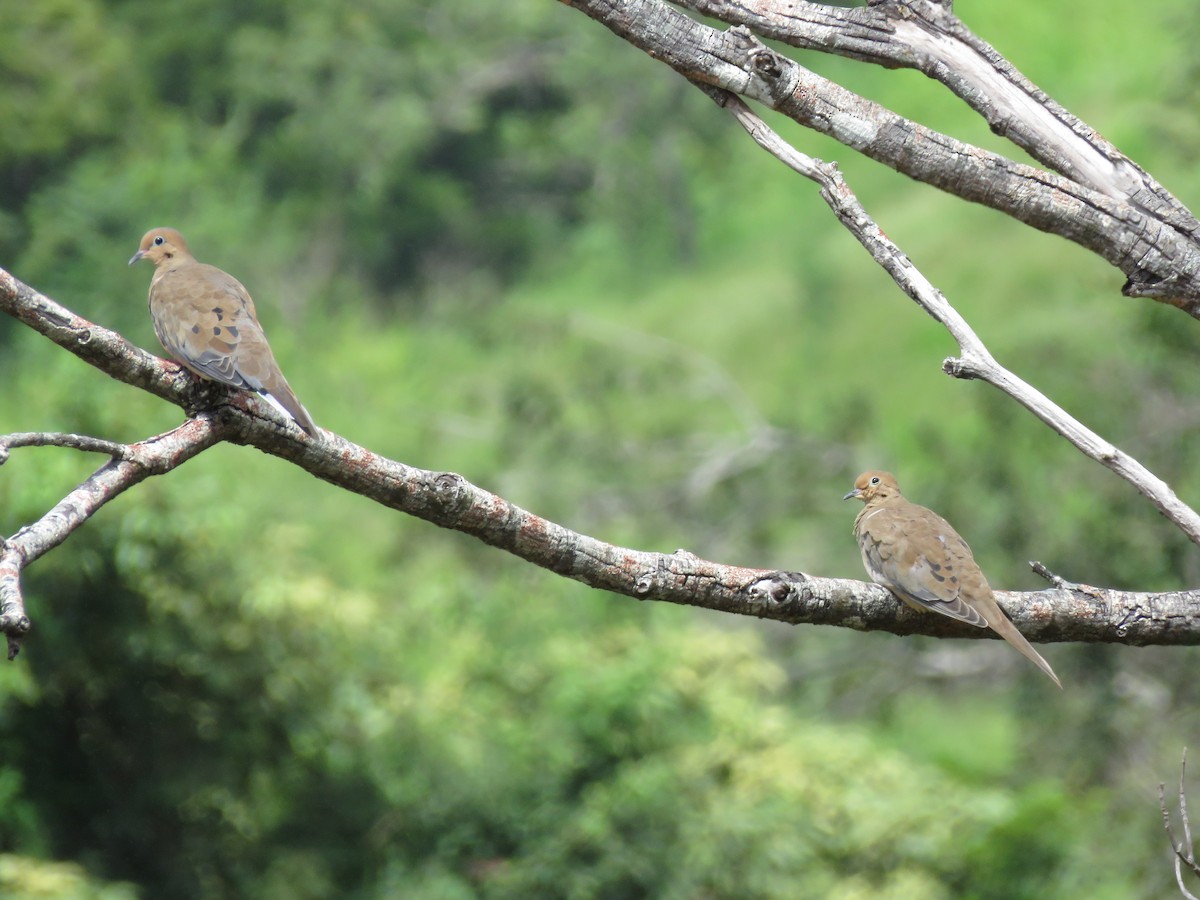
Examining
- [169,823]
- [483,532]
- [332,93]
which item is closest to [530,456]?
[169,823]

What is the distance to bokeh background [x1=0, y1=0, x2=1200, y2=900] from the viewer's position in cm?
819

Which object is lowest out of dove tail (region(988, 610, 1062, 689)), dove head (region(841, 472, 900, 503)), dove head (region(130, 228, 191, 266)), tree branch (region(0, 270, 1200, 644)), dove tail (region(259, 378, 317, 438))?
dove tail (region(988, 610, 1062, 689))

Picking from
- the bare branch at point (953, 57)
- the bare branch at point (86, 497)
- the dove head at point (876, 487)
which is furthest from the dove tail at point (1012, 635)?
the dove head at point (876, 487)

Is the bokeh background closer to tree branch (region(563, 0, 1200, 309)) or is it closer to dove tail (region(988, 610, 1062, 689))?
dove tail (region(988, 610, 1062, 689))

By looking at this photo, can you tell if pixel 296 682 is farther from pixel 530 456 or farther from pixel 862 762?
pixel 530 456

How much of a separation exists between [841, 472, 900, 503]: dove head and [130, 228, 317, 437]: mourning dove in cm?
259

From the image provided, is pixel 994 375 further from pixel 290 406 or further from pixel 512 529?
pixel 290 406

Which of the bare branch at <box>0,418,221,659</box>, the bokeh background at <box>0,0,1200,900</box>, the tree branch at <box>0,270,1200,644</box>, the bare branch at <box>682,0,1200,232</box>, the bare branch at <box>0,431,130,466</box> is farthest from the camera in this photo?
the bokeh background at <box>0,0,1200,900</box>

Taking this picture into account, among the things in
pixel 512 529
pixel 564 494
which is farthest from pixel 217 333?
pixel 564 494

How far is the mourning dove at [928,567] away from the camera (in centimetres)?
369

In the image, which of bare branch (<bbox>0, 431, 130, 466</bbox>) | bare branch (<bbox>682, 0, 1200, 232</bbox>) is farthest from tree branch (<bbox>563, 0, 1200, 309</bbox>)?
bare branch (<bbox>0, 431, 130, 466</bbox>)

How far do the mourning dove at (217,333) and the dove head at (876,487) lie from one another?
259cm

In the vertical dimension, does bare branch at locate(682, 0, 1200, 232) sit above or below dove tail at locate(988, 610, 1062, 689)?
above

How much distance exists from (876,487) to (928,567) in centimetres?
186
